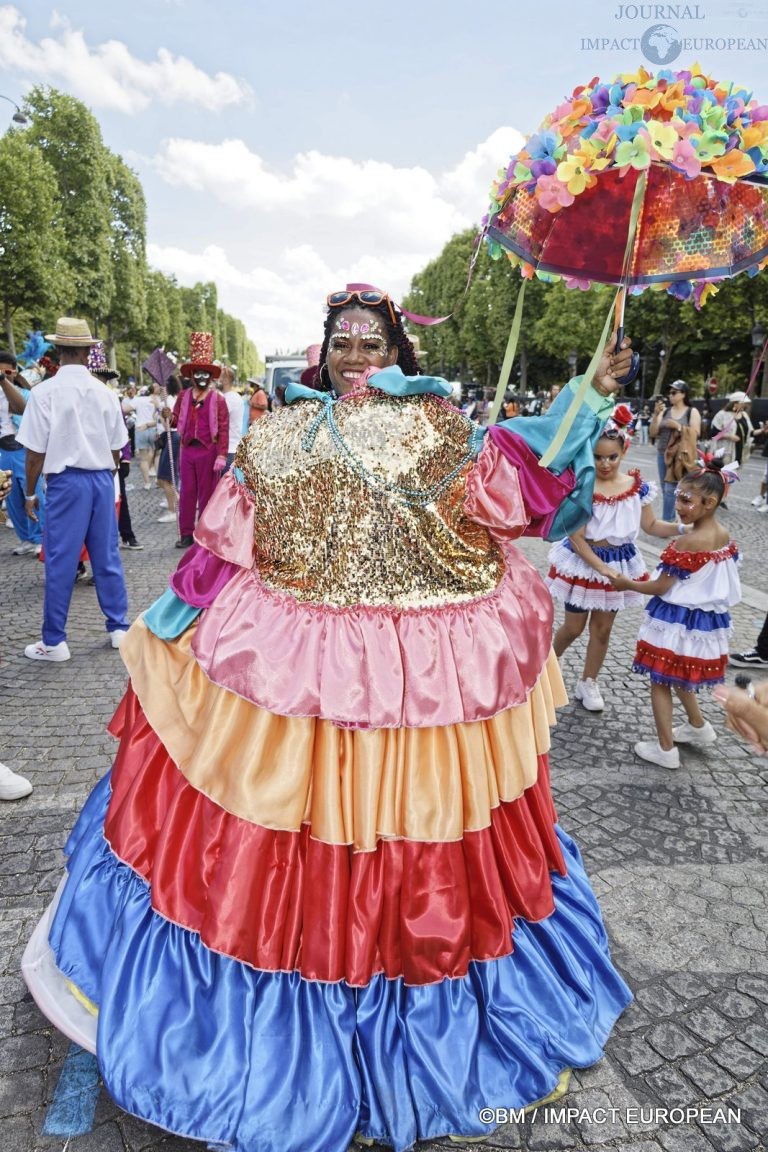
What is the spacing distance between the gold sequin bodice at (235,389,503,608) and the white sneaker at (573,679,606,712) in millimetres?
2976

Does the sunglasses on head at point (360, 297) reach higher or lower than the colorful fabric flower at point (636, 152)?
lower

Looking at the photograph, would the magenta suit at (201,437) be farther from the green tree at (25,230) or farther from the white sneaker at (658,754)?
the green tree at (25,230)

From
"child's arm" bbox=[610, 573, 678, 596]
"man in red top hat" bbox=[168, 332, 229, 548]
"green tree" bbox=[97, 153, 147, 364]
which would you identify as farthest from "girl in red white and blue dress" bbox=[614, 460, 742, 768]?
"green tree" bbox=[97, 153, 147, 364]

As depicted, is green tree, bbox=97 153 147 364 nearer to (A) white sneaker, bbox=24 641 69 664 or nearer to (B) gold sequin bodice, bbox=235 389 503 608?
(A) white sneaker, bbox=24 641 69 664

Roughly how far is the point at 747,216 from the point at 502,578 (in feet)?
4.19

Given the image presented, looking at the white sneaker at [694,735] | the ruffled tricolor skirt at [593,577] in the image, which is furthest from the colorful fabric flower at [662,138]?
the white sneaker at [694,735]

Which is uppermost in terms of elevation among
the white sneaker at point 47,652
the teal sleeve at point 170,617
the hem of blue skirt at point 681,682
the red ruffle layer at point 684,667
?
the teal sleeve at point 170,617

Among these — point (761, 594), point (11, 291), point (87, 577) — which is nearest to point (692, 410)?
point (761, 594)

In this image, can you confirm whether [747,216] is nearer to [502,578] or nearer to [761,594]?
[502,578]

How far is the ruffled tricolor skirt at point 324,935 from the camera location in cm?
191

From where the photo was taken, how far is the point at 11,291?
28531mm

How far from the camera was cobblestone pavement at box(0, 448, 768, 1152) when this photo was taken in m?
1.98

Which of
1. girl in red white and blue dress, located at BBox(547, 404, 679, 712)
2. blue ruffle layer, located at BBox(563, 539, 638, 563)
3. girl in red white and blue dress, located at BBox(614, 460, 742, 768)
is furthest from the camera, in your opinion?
blue ruffle layer, located at BBox(563, 539, 638, 563)

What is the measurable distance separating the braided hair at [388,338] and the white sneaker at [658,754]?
2723 millimetres
